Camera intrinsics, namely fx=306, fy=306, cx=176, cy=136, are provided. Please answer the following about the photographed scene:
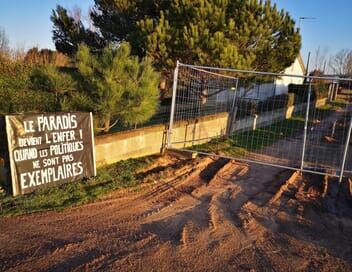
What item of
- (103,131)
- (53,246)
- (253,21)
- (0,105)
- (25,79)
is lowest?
(53,246)

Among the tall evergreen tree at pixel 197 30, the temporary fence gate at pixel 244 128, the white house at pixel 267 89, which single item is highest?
the tall evergreen tree at pixel 197 30

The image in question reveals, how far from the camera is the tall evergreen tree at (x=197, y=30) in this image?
10.5 meters

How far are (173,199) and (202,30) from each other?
7.31 meters

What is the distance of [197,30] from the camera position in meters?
10.4

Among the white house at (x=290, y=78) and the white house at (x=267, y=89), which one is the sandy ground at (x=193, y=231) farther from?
the white house at (x=290, y=78)

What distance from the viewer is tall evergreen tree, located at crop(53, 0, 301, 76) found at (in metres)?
10.5

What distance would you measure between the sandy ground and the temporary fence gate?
158 centimetres

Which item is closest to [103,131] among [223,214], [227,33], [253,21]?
[223,214]

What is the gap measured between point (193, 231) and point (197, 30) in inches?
316

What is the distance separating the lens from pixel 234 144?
962 cm

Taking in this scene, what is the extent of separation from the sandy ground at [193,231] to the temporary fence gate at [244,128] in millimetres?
1581

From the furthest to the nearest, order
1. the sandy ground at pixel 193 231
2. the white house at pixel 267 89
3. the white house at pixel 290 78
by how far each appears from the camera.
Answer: the white house at pixel 290 78 < the white house at pixel 267 89 < the sandy ground at pixel 193 231

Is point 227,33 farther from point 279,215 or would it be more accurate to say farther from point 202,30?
point 279,215

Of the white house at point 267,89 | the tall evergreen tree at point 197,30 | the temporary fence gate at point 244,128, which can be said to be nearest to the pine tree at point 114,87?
the temporary fence gate at point 244,128
